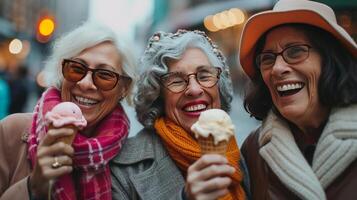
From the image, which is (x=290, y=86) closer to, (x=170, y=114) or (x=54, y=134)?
(x=170, y=114)

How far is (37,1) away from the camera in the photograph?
53.3 metres

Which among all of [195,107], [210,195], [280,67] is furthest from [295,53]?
[210,195]

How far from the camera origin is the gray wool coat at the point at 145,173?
296cm

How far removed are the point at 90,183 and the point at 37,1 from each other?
54320 mm

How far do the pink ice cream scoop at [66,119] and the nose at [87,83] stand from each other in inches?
14.8

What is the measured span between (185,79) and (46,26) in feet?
34.8

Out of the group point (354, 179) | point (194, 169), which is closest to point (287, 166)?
point (354, 179)

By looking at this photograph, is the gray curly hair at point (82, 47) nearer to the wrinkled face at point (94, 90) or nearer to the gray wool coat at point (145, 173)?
the wrinkled face at point (94, 90)

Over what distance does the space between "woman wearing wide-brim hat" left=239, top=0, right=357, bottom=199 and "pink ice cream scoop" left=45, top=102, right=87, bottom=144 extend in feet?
3.75

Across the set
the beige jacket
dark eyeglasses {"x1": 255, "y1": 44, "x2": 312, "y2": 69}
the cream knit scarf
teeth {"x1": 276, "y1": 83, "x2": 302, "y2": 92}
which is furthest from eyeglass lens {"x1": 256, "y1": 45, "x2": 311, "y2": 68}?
the beige jacket

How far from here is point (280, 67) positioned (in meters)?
2.76

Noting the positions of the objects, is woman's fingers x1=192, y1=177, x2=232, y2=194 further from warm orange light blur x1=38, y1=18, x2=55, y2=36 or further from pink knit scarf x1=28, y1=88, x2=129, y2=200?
warm orange light blur x1=38, y1=18, x2=55, y2=36

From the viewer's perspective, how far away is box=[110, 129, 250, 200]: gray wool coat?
296cm

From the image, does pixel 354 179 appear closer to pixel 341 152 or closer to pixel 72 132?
pixel 341 152
